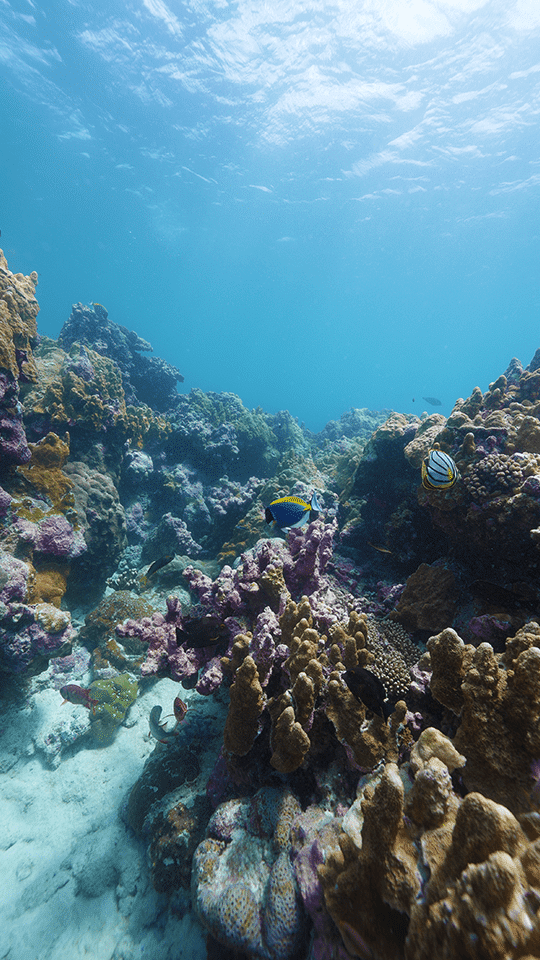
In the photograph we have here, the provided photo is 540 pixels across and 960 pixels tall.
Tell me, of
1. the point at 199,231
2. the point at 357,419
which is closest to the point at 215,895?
the point at 357,419

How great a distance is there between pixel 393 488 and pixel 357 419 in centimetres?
1399

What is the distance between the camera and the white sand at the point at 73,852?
309 centimetres

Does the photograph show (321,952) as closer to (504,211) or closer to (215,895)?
(215,895)

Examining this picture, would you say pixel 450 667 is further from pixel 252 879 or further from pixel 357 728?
pixel 252 879

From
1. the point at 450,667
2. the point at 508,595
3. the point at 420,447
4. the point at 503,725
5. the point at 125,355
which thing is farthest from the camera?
the point at 125,355

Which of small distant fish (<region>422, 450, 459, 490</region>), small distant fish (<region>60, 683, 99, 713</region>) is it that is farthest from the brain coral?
small distant fish (<region>60, 683, 99, 713</region>)

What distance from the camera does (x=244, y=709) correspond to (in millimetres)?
2490

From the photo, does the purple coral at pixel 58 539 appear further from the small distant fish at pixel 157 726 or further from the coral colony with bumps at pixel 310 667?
the small distant fish at pixel 157 726

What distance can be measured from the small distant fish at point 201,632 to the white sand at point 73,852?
210 cm

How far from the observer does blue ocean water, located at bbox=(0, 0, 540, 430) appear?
19781 millimetres

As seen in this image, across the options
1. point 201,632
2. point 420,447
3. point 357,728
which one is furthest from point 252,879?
point 420,447

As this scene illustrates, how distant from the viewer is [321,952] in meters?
1.83

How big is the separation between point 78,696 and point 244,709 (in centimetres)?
402

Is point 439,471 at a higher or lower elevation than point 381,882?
higher
